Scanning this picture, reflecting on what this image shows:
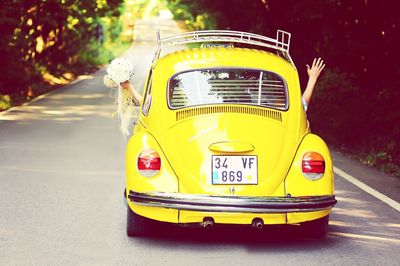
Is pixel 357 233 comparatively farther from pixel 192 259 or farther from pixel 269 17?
pixel 269 17

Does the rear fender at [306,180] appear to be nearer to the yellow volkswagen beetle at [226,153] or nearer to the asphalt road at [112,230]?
the yellow volkswagen beetle at [226,153]

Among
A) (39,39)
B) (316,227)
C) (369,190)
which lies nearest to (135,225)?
(316,227)

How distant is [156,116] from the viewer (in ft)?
24.3

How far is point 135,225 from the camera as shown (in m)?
7.32

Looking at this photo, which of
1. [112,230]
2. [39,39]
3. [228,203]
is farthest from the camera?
[39,39]

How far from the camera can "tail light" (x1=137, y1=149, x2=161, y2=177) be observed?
22.7 ft

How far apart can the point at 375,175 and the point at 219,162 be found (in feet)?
18.0

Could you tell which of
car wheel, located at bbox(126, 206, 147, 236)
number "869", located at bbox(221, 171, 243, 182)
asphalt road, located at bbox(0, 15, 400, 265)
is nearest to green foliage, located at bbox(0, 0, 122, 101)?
asphalt road, located at bbox(0, 15, 400, 265)

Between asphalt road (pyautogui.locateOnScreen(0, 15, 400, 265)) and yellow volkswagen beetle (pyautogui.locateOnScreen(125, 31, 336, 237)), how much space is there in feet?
0.90

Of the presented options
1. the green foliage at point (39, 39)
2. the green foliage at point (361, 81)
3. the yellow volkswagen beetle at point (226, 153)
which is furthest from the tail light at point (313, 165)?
the green foliage at point (39, 39)

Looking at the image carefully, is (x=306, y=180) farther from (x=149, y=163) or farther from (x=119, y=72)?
(x=119, y=72)

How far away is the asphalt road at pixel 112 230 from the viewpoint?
6656 mm

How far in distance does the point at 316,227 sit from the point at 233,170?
1072mm

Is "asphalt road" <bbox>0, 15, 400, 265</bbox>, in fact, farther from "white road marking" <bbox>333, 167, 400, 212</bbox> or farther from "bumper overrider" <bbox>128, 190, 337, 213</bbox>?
"bumper overrider" <bbox>128, 190, 337, 213</bbox>
